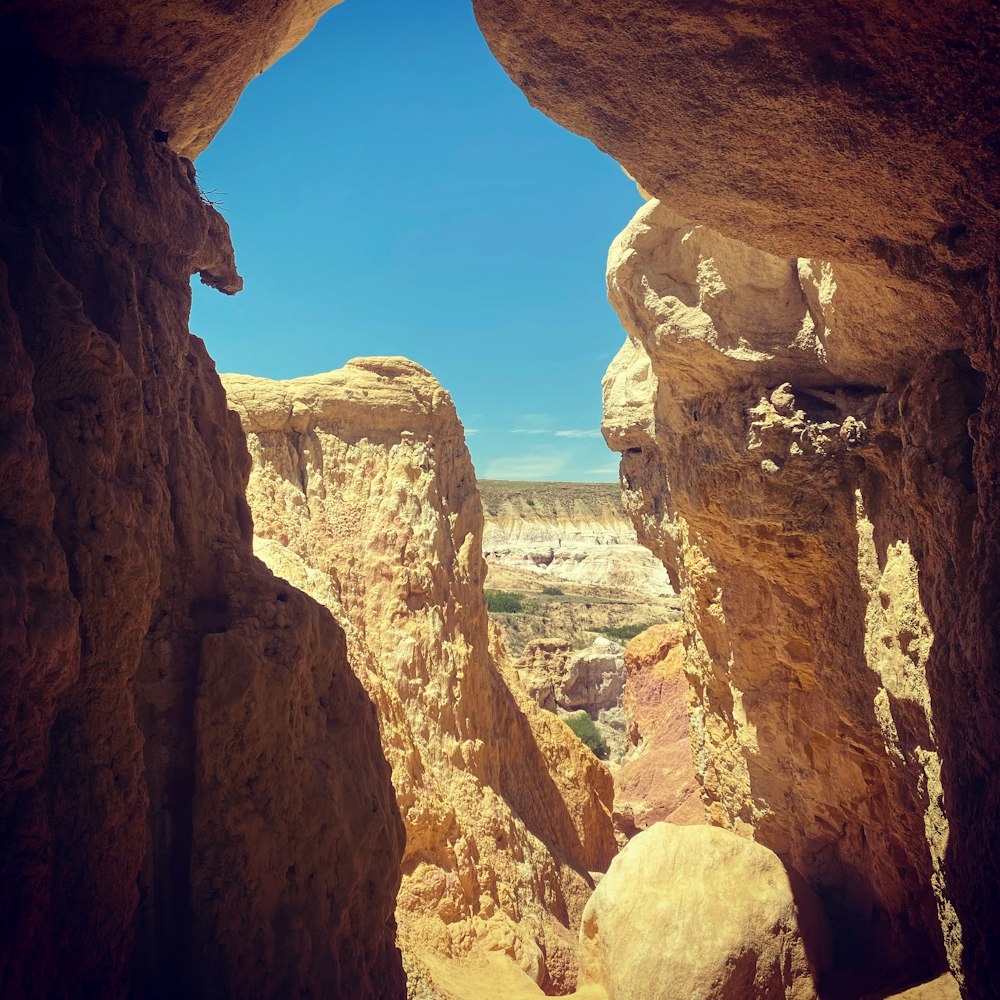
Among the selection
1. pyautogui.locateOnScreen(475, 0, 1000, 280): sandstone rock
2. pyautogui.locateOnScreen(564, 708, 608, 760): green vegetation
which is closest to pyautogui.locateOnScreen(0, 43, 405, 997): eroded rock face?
pyautogui.locateOnScreen(475, 0, 1000, 280): sandstone rock

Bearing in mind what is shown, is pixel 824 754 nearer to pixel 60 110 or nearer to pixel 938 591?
pixel 938 591

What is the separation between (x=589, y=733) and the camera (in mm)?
25156

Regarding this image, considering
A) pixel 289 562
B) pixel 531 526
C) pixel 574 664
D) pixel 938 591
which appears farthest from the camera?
pixel 531 526

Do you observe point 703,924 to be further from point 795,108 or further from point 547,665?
point 547,665

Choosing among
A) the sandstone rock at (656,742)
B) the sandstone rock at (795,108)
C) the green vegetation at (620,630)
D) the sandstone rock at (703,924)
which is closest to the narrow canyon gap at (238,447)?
the sandstone rock at (795,108)

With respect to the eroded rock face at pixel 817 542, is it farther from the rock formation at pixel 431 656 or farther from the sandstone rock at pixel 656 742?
the sandstone rock at pixel 656 742

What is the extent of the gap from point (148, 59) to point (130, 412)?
2.22 metres

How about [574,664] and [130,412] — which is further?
[574,664]

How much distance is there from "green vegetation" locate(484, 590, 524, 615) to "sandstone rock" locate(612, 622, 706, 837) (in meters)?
23.0

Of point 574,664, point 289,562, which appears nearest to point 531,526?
point 574,664

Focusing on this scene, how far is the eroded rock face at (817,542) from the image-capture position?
5.97 m

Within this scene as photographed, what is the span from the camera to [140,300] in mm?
5043

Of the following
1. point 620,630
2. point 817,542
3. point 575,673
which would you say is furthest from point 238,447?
point 620,630

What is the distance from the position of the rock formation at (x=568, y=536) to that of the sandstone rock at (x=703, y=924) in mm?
46569
